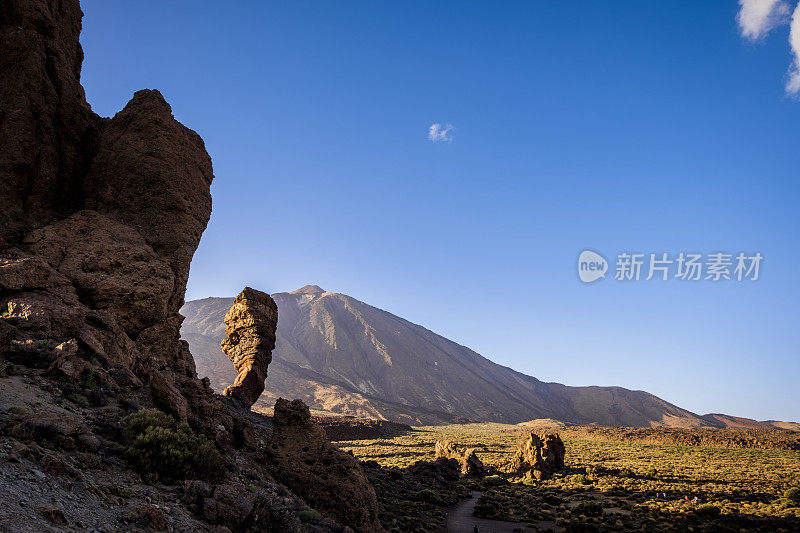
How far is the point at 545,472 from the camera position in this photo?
118ft

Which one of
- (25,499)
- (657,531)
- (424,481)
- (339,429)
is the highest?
(25,499)

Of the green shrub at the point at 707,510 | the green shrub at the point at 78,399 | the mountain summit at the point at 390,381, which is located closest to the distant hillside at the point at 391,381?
the mountain summit at the point at 390,381

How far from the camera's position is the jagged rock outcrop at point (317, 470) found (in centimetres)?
1258

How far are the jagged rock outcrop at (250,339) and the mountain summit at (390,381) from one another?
2915 inches

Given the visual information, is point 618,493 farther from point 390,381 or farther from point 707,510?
point 390,381

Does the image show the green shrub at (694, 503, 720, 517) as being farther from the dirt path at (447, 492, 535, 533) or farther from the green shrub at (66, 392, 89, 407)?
the green shrub at (66, 392, 89, 407)

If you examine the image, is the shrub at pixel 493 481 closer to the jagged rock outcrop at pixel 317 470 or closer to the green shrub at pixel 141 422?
the jagged rock outcrop at pixel 317 470

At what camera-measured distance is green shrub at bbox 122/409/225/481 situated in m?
7.77

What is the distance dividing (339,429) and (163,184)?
186 ft

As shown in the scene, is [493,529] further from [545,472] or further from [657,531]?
[545,472]

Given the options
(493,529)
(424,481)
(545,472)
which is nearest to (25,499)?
(493,529)

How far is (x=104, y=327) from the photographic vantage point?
11938 millimetres

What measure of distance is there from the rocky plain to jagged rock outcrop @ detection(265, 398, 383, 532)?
0.18ft

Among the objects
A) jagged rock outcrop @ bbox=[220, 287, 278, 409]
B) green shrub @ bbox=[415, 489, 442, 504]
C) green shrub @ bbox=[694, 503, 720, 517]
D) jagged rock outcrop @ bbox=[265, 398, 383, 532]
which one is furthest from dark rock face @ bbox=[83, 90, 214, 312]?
green shrub @ bbox=[694, 503, 720, 517]
